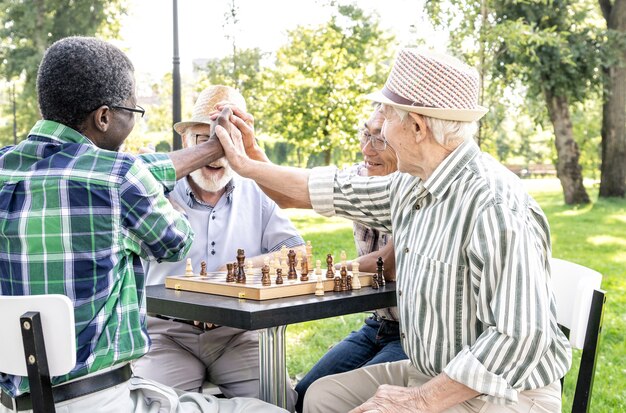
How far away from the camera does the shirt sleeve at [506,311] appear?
2.27 meters

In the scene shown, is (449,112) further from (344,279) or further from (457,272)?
(344,279)

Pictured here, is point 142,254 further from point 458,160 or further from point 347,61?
point 347,61

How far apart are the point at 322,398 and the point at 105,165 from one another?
1354mm

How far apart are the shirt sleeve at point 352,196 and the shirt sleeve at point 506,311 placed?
0.80 meters

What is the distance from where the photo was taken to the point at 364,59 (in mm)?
23875

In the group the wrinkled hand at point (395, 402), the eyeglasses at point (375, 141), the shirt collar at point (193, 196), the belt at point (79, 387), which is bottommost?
the wrinkled hand at point (395, 402)

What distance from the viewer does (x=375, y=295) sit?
9.57 ft

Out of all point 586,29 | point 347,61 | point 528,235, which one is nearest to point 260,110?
point 347,61

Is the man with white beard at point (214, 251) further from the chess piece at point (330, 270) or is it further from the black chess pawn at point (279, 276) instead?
the black chess pawn at point (279, 276)

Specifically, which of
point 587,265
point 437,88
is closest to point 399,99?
point 437,88

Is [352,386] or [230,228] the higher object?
[230,228]

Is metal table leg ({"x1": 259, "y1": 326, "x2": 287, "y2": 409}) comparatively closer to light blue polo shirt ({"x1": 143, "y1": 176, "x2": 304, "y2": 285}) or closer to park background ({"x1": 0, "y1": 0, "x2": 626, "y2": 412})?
light blue polo shirt ({"x1": 143, "y1": 176, "x2": 304, "y2": 285})

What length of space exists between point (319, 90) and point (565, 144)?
677cm

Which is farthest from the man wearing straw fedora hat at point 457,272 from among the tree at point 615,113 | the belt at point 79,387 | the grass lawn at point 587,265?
the tree at point 615,113
